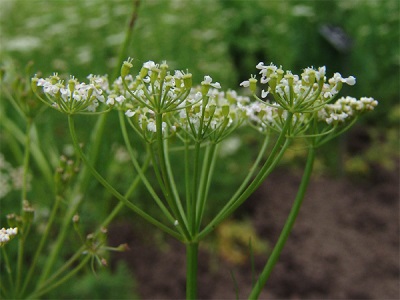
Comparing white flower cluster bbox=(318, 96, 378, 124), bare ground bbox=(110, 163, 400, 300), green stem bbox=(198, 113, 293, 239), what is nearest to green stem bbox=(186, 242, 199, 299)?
green stem bbox=(198, 113, 293, 239)

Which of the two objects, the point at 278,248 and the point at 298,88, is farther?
the point at 278,248

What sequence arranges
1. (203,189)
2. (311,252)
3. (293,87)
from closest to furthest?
(293,87)
(203,189)
(311,252)

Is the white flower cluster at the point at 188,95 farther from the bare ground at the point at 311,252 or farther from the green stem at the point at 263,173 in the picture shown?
the bare ground at the point at 311,252

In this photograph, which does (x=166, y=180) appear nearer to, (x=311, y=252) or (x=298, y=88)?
(x=298, y=88)

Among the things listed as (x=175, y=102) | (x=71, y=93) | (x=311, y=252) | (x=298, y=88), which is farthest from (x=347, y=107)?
(x=311, y=252)

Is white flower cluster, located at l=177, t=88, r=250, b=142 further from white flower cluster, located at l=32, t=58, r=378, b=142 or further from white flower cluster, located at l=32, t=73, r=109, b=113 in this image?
white flower cluster, located at l=32, t=73, r=109, b=113

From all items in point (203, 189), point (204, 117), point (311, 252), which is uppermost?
point (204, 117)

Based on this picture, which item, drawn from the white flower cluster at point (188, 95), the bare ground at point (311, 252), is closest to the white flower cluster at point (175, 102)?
the white flower cluster at point (188, 95)

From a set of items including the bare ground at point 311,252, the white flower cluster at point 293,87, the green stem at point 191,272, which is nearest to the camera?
the white flower cluster at point 293,87

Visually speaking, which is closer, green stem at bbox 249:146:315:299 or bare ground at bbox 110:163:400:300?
green stem at bbox 249:146:315:299

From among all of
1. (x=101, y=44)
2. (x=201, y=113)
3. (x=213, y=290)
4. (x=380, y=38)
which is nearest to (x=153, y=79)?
(x=201, y=113)

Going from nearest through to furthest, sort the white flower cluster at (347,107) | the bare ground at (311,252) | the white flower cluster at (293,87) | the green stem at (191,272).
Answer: the white flower cluster at (293,87), the green stem at (191,272), the white flower cluster at (347,107), the bare ground at (311,252)
